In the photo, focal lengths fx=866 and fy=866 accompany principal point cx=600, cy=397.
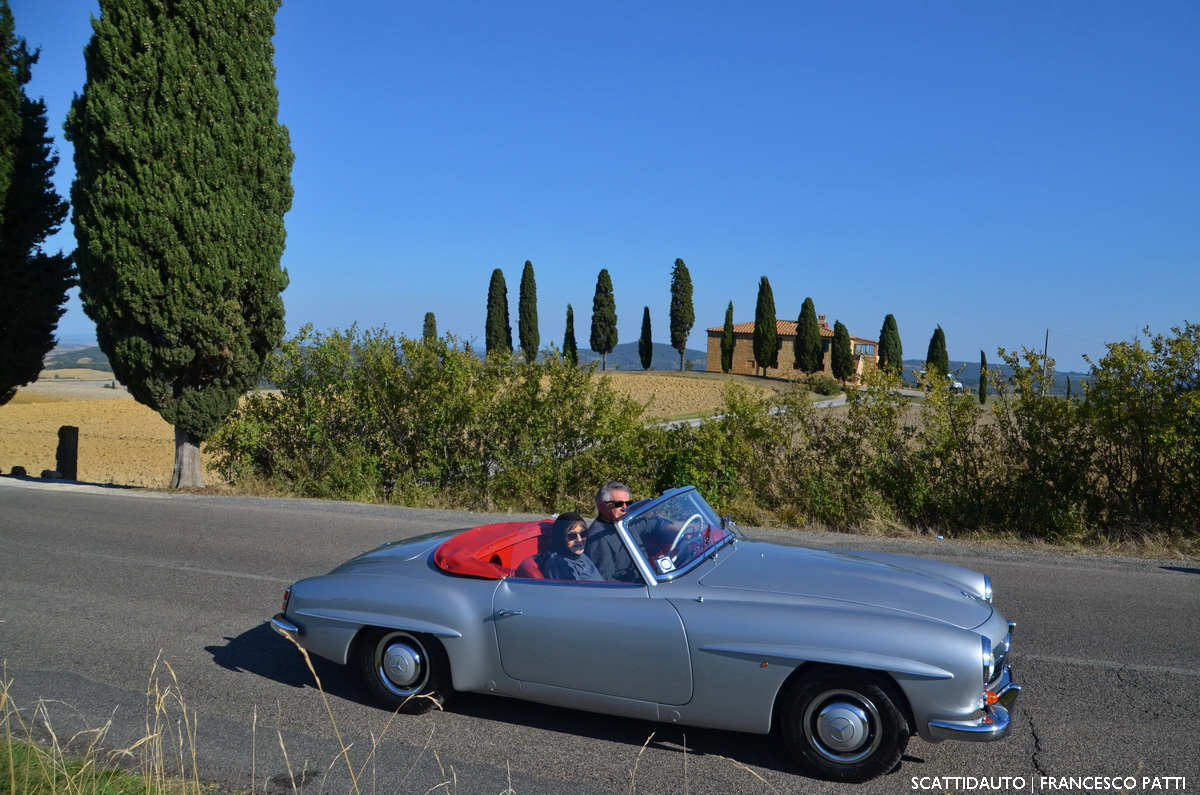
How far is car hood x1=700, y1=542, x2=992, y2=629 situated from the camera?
436cm

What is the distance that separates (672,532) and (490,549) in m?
1.16

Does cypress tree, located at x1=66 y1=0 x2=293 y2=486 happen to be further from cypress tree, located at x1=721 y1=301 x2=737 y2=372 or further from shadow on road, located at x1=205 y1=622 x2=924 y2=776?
cypress tree, located at x1=721 y1=301 x2=737 y2=372

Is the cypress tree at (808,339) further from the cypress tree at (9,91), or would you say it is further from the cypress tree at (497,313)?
the cypress tree at (9,91)

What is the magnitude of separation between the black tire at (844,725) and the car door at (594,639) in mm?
552

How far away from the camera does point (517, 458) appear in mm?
13992

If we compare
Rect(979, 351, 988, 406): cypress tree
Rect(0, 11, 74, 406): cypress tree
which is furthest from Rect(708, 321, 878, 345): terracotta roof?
Rect(0, 11, 74, 406): cypress tree

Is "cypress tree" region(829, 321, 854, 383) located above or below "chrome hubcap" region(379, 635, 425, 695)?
above

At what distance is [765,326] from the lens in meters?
70.9

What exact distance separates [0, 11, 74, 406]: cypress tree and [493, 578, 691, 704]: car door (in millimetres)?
16201

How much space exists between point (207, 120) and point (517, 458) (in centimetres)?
750

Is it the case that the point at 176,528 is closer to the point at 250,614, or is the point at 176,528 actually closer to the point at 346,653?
the point at 250,614

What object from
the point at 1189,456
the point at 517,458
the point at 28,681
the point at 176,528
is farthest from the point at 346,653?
the point at 1189,456

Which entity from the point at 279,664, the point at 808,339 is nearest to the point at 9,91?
the point at 279,664

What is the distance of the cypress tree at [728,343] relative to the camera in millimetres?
74981
